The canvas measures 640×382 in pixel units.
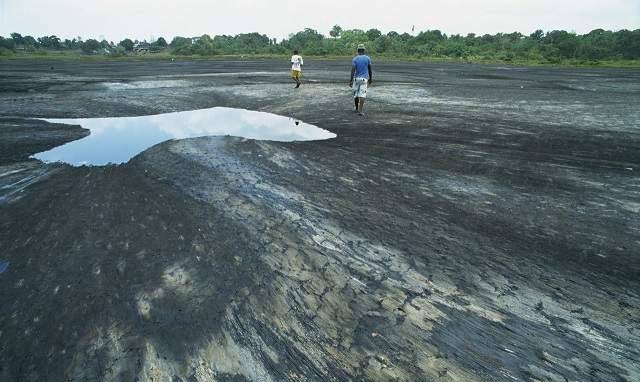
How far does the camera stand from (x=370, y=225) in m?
4.60

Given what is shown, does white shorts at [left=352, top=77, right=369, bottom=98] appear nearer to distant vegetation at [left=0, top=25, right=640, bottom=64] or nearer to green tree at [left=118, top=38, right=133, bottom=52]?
distant vegetation at [left=0, top=25, right=640, bottom=64]

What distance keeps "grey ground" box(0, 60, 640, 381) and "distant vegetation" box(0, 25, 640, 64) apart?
5410 cm

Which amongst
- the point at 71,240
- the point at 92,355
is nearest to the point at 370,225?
the point at 92,355

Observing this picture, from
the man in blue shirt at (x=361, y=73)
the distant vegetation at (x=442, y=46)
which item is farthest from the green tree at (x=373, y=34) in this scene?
the man in blue shirt at (x=361, y=73)

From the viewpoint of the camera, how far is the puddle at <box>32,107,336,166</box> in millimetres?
7515

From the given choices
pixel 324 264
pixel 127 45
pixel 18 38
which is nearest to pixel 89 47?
pixel 127 45

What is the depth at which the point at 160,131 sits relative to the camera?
9.51m

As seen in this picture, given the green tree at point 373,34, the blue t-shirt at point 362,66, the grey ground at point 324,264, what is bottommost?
the grey ground at point 324,264

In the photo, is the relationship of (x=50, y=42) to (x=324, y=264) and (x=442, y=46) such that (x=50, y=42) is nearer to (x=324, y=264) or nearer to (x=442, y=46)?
(x=442, y=46)

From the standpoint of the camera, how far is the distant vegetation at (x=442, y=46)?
171ft

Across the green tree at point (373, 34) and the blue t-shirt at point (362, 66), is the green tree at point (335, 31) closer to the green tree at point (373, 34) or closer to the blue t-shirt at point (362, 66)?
the green tree at point (373, 34)

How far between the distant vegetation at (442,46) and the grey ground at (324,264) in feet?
178

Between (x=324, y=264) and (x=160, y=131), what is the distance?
7465 mm

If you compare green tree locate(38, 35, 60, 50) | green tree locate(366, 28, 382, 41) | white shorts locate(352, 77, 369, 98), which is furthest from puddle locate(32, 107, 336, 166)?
green tree locate(38, 35, 60, 50)
